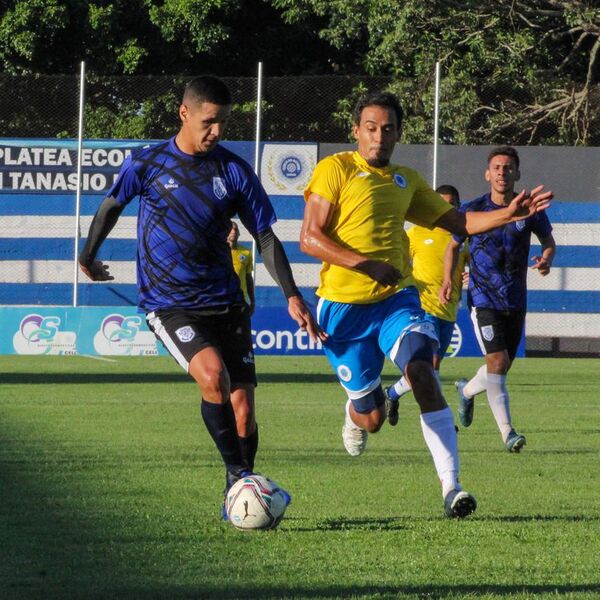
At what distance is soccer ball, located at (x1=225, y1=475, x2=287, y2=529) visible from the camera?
6.95m

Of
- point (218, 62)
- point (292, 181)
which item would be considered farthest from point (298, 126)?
point (218, 62)

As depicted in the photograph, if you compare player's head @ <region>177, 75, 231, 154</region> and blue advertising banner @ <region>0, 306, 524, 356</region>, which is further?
blue advertising banner @ <region>0, 306, 524, 356</region>

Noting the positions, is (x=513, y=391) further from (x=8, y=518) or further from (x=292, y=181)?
(x=8, y=518)

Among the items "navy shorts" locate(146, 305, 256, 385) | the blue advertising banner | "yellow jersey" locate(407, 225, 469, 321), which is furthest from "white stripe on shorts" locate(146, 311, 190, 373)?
the blue advertising banner

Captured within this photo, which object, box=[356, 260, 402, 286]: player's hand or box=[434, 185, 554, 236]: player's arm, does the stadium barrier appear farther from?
box=[356, 260, 402, 286]: player's hand

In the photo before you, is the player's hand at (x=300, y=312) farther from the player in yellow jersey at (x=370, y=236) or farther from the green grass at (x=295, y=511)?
the green grass at (x=295, y=511)

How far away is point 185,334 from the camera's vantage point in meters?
7.29

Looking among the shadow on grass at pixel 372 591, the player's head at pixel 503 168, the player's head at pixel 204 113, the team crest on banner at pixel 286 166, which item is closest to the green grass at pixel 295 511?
the shadow on grass at pixel 372 591

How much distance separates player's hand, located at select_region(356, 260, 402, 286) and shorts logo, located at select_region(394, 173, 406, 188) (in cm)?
72

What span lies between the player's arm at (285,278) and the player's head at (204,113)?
0.54 m

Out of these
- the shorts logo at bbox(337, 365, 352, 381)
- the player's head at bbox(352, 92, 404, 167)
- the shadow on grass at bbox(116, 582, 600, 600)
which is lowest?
the shadow on grass at bbox(116, 582, 600, 600)

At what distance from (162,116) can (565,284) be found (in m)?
8.12

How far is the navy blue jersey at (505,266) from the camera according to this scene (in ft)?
39.9

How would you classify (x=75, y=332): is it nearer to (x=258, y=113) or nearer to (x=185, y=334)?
(x=258, y=113)
